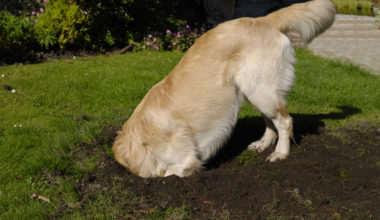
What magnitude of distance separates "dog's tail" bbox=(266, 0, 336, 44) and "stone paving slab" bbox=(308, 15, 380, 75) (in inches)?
155

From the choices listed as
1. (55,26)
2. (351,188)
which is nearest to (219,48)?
(351,188)

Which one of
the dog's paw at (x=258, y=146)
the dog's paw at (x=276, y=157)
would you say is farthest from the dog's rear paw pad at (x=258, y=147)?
the dog's paw at (x=276, y=157)

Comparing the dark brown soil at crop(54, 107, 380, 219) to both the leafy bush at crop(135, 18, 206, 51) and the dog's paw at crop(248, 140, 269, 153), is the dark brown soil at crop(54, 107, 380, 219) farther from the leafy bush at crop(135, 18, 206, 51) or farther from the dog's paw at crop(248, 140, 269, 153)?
the leafy bush at crop(135, 18, 206, 51)

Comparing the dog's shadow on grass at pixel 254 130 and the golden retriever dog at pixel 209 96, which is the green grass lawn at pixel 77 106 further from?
the golden retriever dog at pixel 209 96

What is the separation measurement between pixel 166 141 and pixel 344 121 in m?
2.53

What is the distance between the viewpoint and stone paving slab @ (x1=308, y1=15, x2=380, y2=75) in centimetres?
790

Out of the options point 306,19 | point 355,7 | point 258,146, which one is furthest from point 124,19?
point 355,7

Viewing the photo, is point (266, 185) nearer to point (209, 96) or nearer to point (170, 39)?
point (209, 96)

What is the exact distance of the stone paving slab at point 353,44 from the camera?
7903 millimetres

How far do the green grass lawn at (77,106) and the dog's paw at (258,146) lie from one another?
93cm

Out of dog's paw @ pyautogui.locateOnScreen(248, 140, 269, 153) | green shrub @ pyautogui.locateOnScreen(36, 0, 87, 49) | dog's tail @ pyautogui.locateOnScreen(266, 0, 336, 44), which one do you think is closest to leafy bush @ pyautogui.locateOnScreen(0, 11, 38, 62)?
green shrub @ pyautogui.locateOnScreen(36, 0, 87, 49)

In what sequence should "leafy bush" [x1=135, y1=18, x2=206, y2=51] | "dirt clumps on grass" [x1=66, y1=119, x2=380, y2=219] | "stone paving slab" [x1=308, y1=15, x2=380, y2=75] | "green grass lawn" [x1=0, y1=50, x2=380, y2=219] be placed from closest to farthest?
1. "dirt clumps on grass" [x1=66, y1=119, x2=380, y2=219]
2. "green grass lawn" [x1=0, y1=50, x2=380, y2=219]
3. "leafy bush" [x1=135, y1=18, x2=206, y2=51]
4. "stone paving slab" [x1=308, y1=15, x2=380, y2=75]

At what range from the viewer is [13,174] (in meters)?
3.35

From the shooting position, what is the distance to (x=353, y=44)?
9211 mm
